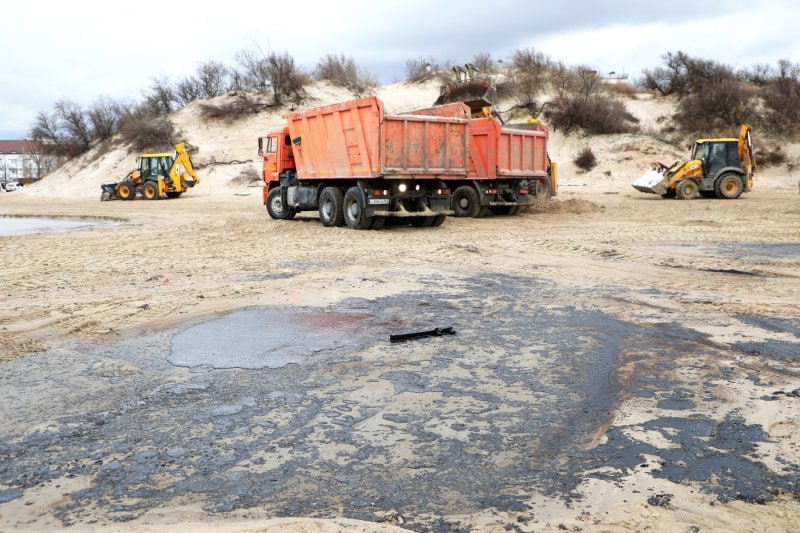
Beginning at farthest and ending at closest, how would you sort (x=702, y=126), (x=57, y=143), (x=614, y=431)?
(x=57, y=143)
(x=702, y=126)
(x=614, y=431)

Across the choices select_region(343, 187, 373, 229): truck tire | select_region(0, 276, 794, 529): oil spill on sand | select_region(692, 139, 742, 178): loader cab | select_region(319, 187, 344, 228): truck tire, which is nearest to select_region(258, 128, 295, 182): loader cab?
select_region(319, 187, 344, 228): truck tire

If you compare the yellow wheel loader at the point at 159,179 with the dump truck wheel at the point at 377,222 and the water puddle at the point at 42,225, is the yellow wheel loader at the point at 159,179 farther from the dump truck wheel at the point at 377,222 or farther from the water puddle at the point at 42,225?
the dump truck wheel at the point at 377,222

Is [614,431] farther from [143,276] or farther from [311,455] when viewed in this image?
[143,276]

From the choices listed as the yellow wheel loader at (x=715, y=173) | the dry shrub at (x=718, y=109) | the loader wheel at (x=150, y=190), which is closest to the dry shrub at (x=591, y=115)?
the dry shrub at (x=718, y=109)

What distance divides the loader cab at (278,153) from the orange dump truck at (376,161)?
3.20 feet

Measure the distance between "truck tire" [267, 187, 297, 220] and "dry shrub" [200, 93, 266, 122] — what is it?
1184 inches

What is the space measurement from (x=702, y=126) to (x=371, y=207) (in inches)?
1170

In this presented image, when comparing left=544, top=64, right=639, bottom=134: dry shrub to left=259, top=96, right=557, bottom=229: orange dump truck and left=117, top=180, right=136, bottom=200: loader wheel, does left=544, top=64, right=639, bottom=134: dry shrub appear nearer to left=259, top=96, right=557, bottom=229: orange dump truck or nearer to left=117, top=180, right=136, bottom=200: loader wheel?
left=259, top=96, right=557, bottom=229: orange dump truck

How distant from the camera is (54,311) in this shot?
7.35m

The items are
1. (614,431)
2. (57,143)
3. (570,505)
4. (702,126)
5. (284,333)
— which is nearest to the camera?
(570,505)

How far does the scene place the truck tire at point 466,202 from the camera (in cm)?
2042

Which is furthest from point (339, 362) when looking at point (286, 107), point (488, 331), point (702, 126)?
point (286, 107)

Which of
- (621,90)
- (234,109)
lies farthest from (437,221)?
(234,109)

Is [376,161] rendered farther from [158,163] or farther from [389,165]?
[158,163]
